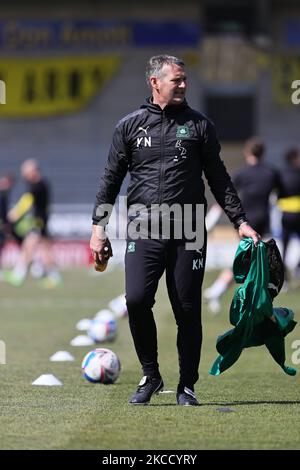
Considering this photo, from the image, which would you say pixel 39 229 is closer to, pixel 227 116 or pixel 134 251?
pixel 227 116

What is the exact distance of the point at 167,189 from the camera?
808cm

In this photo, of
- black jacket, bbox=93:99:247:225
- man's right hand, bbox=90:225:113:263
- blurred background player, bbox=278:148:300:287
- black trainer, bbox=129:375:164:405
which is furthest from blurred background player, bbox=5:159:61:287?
black jacket, bbox=93:99:247:225

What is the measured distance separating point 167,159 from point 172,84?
1.74 feet

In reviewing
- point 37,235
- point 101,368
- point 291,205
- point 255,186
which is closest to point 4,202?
point 37,235

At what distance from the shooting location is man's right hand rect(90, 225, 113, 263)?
8203 mm

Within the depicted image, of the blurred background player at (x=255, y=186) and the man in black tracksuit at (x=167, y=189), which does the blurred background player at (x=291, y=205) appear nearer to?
the blurred background player at (x=255, y=186)

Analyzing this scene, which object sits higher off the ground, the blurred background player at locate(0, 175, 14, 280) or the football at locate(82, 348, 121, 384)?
the blurred background player at locate(0, 175, 14, 280)

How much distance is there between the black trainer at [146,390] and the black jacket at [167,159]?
1.24 metres

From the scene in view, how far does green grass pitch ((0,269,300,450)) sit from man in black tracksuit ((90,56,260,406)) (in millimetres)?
598

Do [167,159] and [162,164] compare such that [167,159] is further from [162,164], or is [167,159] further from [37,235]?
[37,235]

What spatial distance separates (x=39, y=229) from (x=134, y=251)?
1583 cm

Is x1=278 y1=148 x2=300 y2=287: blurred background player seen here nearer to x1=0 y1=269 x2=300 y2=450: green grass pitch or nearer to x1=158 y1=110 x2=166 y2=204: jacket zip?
x1=0 y1=269 x2=300 y2=450: green grass pitch

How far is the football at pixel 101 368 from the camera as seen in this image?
31.4 ft

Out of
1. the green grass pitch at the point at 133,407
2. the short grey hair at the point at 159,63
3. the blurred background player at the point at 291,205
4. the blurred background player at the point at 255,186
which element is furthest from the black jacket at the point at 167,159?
the blurred background player at the point at 291,205
